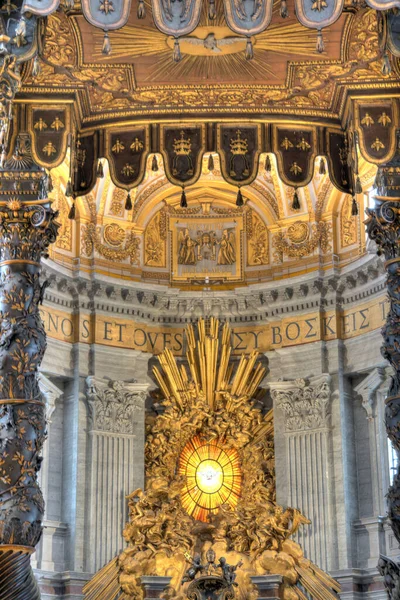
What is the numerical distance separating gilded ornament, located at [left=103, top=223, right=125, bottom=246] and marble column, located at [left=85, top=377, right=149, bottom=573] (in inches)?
98.0

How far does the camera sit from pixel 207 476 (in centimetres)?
2145

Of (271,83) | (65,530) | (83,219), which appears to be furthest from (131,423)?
(271,83)

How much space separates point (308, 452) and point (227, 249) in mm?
4059

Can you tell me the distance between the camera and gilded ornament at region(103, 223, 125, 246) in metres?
22.0

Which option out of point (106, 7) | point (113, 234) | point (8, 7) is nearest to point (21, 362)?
point (8, 7)

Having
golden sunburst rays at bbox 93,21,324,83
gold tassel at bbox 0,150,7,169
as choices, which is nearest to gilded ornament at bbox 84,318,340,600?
golden sunburst rays at bbox 93,21,324,83

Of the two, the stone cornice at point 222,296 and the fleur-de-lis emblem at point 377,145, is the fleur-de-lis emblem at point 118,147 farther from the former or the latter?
the stone cornice at point 222,296

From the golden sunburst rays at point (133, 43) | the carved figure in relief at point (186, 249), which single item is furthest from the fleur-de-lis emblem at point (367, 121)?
the carved figure in relief at point (186, 249)

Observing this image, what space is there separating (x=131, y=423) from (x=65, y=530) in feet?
6.76

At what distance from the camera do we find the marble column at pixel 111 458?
66.4ft

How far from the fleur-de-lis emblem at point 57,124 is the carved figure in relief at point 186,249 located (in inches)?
330

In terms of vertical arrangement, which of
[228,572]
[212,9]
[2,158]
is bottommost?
[228,572]

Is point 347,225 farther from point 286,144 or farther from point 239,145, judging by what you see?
point 239,145

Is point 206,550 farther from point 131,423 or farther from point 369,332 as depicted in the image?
point 369,332
